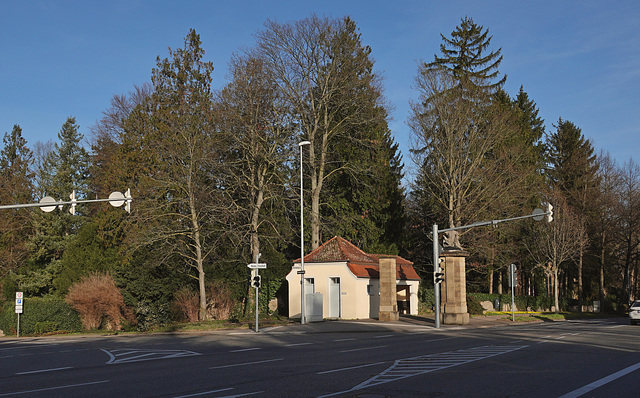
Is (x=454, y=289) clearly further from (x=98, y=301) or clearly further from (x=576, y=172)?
(x=576, y=172)

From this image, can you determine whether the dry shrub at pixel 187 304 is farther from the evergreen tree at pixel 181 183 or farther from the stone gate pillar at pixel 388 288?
the stone gate pillar at pixel 388 288

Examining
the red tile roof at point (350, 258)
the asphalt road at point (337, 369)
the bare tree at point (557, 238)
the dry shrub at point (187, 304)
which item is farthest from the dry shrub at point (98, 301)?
the bare tree at point (557, 238)

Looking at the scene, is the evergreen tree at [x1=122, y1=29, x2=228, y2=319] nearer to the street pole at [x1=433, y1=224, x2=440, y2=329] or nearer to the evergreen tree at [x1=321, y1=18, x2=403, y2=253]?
the evergreen tree at [x1=321, y1=18, x2=403, y2=253]

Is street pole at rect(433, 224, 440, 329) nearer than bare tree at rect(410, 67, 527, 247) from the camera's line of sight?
Yes

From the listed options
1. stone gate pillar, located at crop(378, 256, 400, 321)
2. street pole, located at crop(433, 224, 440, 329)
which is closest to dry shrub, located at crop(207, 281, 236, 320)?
stone gate pillar, located at crop(378, 256, 400, 321)

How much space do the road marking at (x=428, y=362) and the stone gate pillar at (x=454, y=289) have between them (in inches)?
594

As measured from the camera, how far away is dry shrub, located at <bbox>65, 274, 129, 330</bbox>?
3631cm

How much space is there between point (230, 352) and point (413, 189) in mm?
33609

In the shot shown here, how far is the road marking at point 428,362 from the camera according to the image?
12125 mm

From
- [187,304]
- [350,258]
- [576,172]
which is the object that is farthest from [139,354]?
[576,172]

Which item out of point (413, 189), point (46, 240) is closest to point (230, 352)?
point (413, 189)

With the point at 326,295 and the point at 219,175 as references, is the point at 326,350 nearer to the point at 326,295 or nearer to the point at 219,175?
the point at 326,295

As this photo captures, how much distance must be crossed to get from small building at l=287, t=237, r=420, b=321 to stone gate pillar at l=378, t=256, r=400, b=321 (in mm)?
2374

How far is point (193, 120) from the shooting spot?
119 feet
